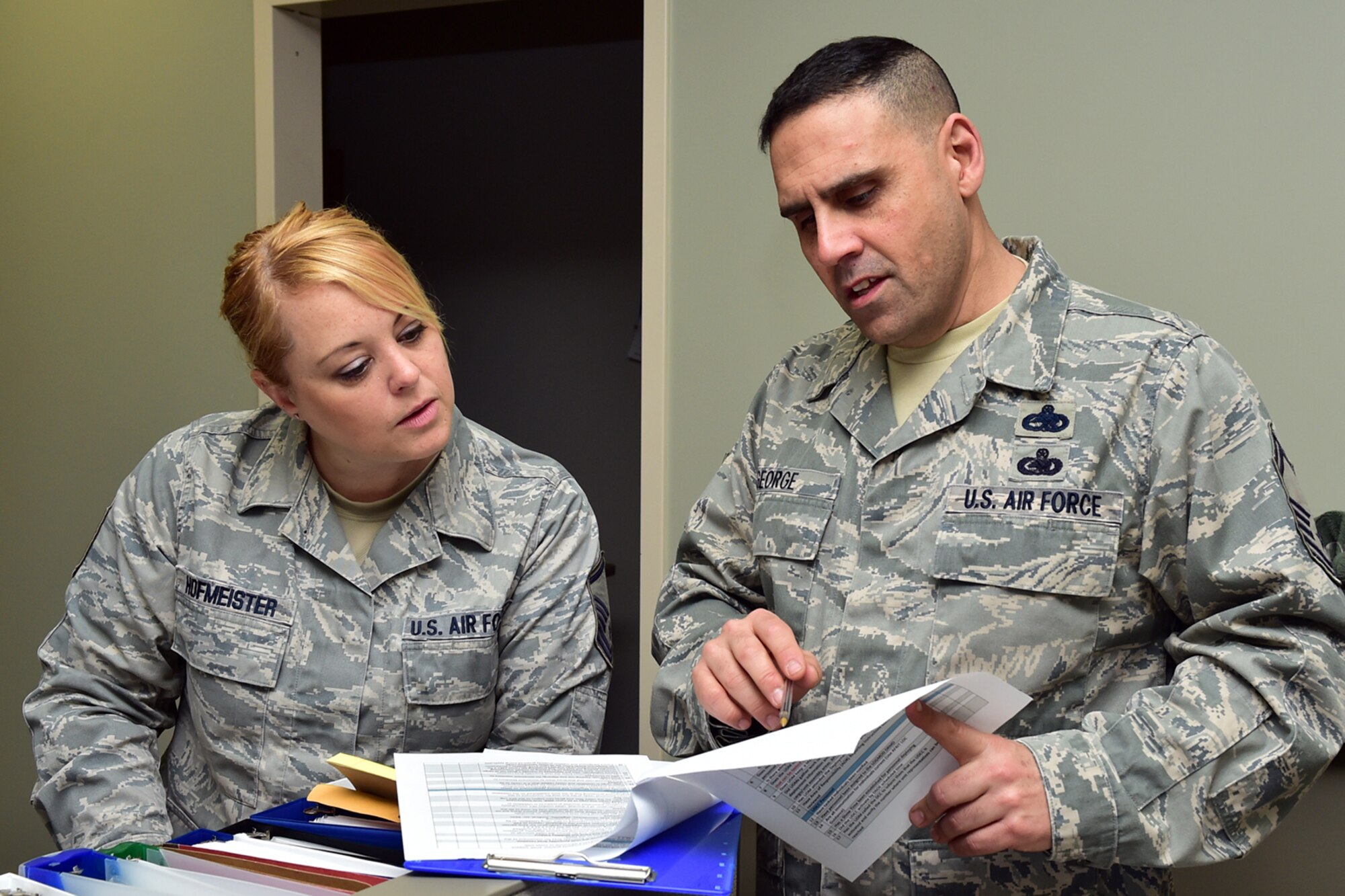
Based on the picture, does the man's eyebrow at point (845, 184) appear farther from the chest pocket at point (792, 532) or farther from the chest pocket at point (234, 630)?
the chest pocket at point (234, 630)

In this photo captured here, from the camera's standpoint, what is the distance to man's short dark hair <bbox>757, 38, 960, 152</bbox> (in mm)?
1230

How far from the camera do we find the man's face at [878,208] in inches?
47.6

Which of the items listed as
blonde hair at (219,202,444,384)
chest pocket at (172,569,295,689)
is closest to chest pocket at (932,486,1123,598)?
blonde hair at (219,202,444,384)

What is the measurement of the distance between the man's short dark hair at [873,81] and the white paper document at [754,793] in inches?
26.7

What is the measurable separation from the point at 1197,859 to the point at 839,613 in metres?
0.41

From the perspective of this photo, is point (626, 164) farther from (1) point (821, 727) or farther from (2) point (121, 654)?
(1) point (821, 727)

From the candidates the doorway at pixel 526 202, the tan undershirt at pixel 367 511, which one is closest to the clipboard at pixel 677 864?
the tan undershirt at pixel 367 511

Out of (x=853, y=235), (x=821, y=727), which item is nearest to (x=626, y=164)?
(x=853, y=235)

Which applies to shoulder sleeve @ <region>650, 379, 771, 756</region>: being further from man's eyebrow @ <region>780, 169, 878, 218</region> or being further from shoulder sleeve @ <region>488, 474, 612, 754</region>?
man's eyebrow @ <region>780, 169, 878, 218</region>

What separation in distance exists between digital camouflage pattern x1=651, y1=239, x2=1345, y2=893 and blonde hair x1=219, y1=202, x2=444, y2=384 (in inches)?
20.0

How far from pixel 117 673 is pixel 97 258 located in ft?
5.74

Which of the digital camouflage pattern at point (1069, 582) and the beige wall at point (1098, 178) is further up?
the beige wall at point (1098, 178)

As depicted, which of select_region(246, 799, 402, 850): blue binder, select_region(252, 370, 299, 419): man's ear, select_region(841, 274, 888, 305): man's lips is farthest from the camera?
select_region(252, 370, 299, 419): man's ear

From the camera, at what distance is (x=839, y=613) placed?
4.06ft
